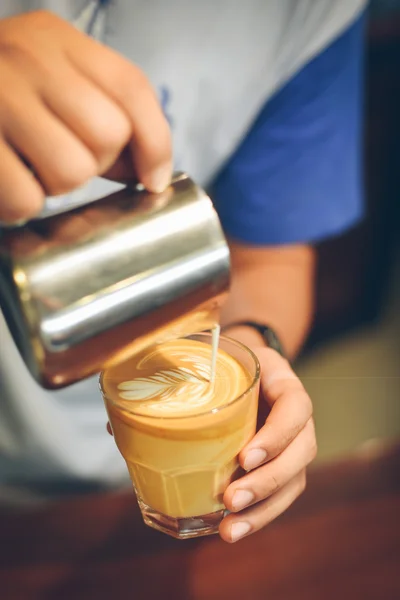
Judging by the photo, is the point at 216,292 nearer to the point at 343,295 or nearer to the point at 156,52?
the point at 156,52

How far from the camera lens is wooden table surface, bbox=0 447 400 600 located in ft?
2.86

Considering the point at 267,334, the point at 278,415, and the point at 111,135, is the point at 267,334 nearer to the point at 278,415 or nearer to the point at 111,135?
the point at 278,415

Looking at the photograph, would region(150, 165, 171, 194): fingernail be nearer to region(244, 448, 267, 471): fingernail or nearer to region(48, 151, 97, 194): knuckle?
region(48, 151, 97, 194): knuckle

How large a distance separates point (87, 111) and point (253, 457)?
0.38 meters

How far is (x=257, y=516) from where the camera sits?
67 centimetres

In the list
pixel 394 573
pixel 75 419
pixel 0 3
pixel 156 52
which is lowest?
pixel 394 573

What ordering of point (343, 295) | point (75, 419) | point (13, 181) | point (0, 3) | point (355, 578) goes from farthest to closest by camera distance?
point (343, 295)
point (75, 419)
point (355, 578)
point (0, 3)
point (13, 181)

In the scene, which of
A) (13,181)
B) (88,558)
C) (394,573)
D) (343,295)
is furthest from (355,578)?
(343,295)

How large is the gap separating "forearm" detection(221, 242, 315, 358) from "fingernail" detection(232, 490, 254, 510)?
0.42 m

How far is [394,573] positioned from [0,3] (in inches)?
37.3

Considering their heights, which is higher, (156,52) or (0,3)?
(0,3)

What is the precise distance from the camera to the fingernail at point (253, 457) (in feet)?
2.09

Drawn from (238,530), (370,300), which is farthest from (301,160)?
(370,300)

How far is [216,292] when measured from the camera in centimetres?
55
